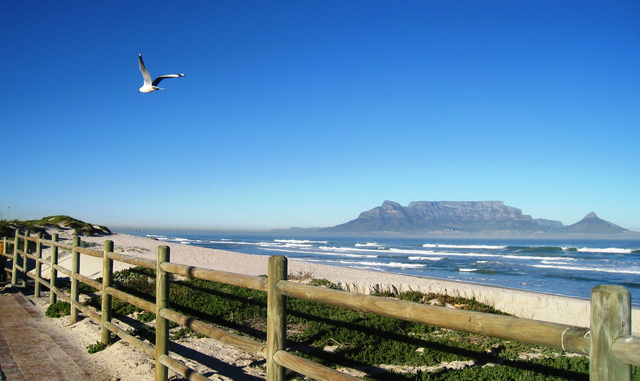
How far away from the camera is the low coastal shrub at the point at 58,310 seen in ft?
25.3

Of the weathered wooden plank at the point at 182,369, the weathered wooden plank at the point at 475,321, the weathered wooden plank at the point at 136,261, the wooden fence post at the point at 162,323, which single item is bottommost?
the weathered wooden plank at the point at 182,369

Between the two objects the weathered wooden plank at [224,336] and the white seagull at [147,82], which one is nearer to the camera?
the weathered wooden plank at [224,336]

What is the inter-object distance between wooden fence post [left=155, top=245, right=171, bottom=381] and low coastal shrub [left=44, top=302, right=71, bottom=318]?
14.1ft

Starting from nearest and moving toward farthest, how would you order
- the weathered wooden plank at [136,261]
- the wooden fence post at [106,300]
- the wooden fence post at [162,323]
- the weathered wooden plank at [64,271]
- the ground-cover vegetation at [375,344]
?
1. the wooden fence post at [162,323]
2. the weathered wooden plank at [136,261]
3. the ground-cover vegetation at [375,344]
4. the wooden fence post at [106,300]
5. the weathered wooden plank at [64,271]

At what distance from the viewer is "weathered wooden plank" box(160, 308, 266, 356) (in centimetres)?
351

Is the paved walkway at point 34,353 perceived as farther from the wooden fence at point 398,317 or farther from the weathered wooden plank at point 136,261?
the weathered wooden plank at point 136,261

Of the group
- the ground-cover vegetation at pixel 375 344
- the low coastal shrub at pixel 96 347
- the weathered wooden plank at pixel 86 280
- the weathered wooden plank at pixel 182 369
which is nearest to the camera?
the weathered wooden plank at pixel 182 369

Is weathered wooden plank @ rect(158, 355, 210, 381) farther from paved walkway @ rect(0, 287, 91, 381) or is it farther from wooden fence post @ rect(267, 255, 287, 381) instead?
paved walkway @ rect(0, 287, 91, 381)

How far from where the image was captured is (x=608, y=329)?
1766 mm

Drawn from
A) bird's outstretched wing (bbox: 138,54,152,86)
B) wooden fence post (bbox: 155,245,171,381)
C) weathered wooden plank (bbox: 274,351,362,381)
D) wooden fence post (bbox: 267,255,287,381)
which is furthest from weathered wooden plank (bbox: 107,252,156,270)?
bird's outstretched wing (bbox: 138,54,152,86)

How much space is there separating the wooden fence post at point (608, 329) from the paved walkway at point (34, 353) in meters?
4.92

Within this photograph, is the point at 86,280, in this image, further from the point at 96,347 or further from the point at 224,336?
the point at 224,336

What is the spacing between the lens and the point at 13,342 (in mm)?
6066

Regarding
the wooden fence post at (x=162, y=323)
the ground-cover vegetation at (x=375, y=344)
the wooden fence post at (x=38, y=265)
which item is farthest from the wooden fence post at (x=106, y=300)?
the wooden fence post at (x=38, y=265)
